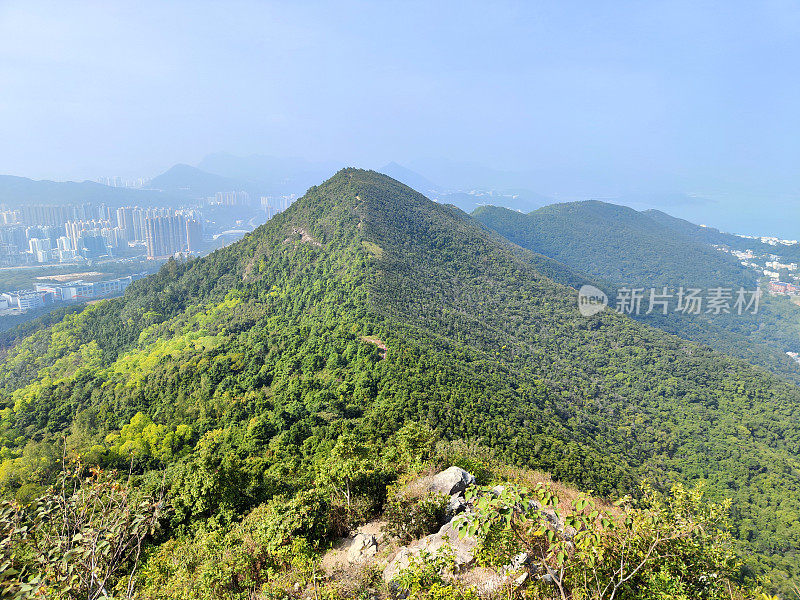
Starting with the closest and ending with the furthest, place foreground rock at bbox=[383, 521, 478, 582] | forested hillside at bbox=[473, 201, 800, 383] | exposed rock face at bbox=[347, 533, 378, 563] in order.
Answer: foreground rock at bbox=[383, 521, 478, 582]
exposed rock face at bbox=[347, 533, 378, 563]
forested hillside at bbox=[473, 201, 800, 383]

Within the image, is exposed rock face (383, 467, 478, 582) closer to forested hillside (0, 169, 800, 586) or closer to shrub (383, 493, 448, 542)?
shrub (383, 493, 448, 542)

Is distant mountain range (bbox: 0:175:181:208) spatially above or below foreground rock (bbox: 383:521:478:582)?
above

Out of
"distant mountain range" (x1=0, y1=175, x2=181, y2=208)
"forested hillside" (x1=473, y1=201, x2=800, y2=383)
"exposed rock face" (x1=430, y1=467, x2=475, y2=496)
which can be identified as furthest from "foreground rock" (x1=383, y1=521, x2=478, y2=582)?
"distant mountain range" (x1=0, y1=175, x2=181, y2=208)

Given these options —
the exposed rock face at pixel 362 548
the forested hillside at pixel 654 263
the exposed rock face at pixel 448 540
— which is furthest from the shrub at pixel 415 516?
the forested hillside at pixel 654 263

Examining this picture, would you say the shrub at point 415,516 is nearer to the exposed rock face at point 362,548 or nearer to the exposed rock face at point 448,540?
the exposed rock face at point 448,540

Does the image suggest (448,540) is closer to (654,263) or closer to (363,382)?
(363,382)
